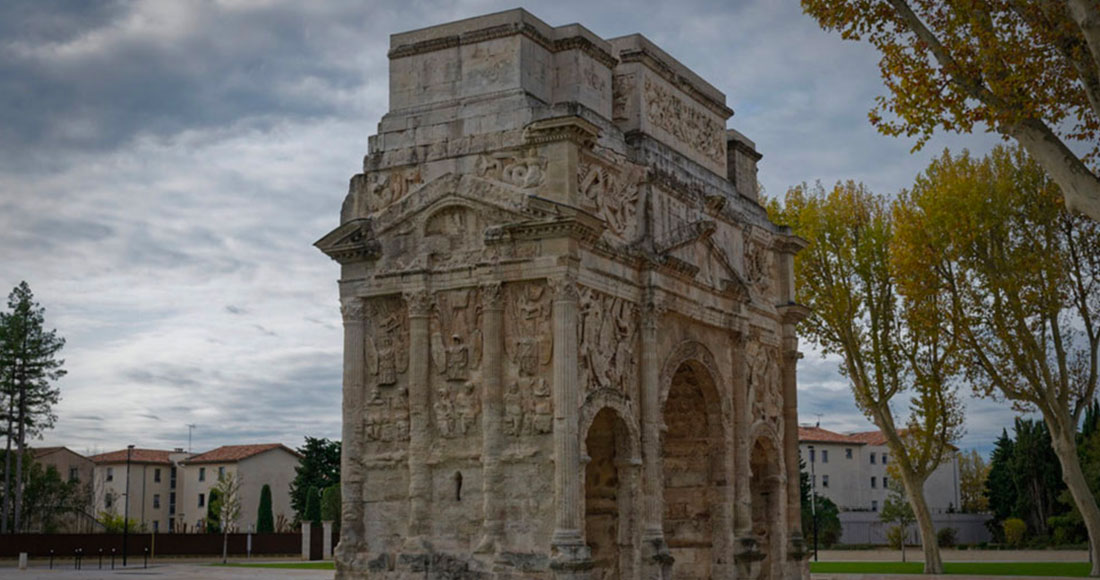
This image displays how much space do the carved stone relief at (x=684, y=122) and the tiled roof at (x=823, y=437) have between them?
179 ft

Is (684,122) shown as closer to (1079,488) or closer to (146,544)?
(1079,488)

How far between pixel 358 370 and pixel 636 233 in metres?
5.53

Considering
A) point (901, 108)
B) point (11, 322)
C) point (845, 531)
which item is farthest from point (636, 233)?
point (845, 531)

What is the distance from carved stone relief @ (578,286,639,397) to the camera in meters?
20.3

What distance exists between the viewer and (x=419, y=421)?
2036 centimetres

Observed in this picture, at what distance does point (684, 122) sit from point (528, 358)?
298 inches

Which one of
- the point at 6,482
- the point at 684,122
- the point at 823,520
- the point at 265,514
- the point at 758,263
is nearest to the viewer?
the point at 684,122

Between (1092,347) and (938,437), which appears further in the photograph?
(938,437)

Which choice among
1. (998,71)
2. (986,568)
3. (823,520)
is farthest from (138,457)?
(998,71)

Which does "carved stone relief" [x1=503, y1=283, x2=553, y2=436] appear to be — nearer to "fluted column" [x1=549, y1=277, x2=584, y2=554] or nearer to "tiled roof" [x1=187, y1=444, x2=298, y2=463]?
"fluted column" [x1=549, y1=277, x2=584, y2=554]

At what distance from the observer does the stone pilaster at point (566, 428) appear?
61.8 feet

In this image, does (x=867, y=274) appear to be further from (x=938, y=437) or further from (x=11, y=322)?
(x=11, y=322)

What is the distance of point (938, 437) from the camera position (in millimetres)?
35281

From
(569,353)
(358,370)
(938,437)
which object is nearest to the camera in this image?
(569,353)
